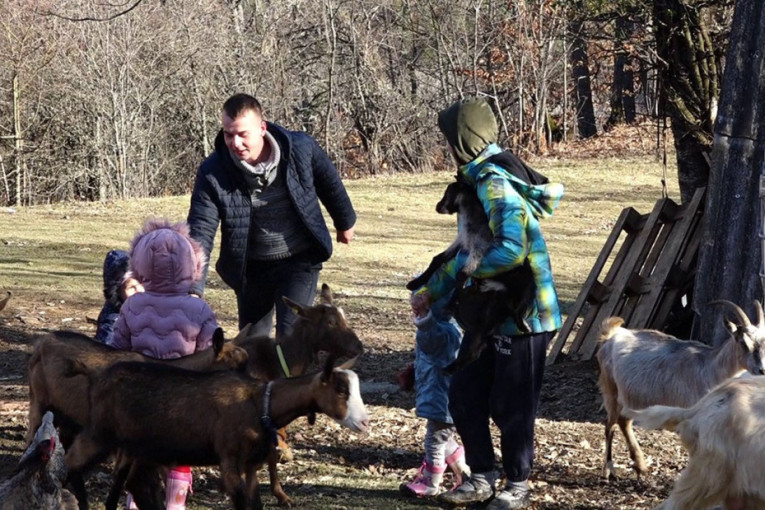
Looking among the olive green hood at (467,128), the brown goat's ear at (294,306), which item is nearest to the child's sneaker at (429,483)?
the brown goat's ear at (294,306)

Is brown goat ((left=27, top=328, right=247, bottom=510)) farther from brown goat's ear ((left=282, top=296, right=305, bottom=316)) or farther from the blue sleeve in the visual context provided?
the blue sleeve

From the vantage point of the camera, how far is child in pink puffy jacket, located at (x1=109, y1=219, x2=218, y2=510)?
583 cm

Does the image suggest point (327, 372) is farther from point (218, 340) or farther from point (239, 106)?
point (239, 106)

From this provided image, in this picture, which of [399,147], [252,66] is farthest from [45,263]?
[399,147]

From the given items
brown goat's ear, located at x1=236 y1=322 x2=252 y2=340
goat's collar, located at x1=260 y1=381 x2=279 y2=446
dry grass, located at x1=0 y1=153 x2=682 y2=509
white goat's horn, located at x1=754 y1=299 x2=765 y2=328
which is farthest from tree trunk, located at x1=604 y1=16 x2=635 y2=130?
goat's collar, located at x1=260 y1=381 x2=279 y2=446

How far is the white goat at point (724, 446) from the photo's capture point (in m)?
4.80

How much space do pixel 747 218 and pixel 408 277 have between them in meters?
7.05

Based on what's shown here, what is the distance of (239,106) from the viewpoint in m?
6.55

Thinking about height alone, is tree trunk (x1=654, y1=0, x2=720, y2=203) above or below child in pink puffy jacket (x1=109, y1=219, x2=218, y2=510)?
above

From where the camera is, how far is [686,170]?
1009 cm

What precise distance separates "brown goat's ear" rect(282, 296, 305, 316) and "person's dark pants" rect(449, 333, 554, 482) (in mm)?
1094

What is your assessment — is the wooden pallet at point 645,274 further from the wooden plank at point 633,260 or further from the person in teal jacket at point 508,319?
the person in teal jacket at point 508,319

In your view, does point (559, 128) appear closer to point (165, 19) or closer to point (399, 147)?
point (399, 147)

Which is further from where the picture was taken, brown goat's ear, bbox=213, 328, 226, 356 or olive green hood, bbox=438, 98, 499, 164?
olive green hood, bbox=438, 98, 499, 164
